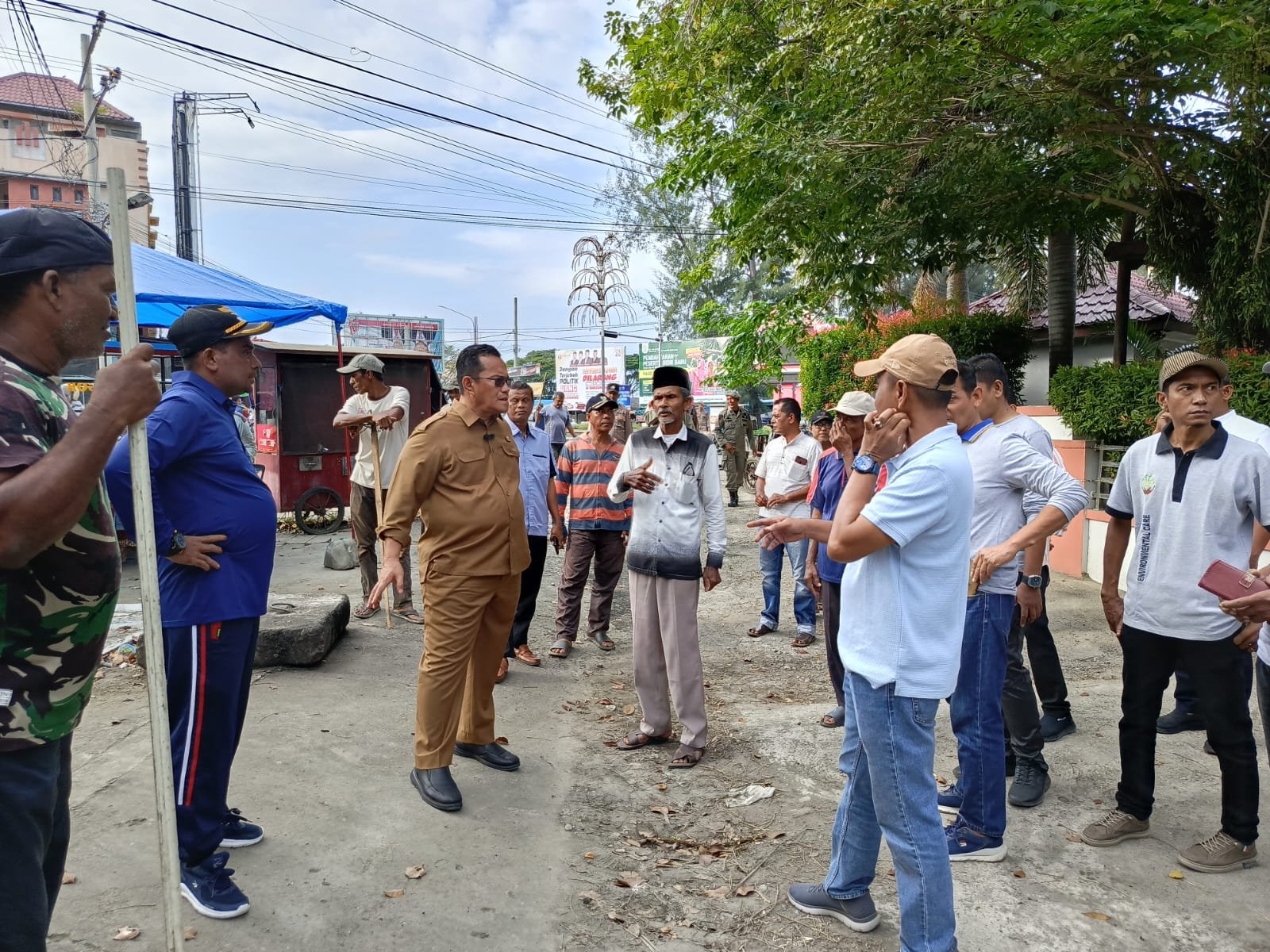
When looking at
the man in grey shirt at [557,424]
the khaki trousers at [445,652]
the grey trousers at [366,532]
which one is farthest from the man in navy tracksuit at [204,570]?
the man in grey shirt at [557,424]

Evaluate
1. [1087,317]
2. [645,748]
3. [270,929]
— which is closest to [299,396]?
[645,748]

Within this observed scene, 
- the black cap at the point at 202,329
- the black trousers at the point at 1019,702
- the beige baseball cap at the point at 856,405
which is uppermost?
the black cap at the point at 202,329

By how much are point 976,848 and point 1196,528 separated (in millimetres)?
1586

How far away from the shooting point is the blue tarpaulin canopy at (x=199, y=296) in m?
7.55

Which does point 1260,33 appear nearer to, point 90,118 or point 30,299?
point 30,299

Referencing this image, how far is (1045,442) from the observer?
4102 mm

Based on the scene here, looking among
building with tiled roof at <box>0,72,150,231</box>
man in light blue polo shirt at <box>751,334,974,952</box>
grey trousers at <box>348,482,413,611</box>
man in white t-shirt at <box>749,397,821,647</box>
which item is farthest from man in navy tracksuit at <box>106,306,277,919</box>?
building with tiled roof at <box>0,72,150,231</box>

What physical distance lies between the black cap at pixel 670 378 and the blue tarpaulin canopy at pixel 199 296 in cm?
437

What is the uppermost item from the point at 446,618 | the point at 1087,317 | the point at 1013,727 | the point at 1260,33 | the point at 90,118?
the point at 90,118

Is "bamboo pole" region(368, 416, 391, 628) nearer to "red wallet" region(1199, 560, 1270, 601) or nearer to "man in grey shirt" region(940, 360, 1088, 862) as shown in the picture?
"man in grey shirt" region(940, 360, 1088, 862)

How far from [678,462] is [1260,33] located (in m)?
4.64

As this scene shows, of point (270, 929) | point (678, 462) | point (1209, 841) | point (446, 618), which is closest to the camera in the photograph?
point (270, 929)

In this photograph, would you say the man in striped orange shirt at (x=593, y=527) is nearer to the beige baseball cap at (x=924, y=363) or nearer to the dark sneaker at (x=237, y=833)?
the dark sneaker at (x=237, y=833)

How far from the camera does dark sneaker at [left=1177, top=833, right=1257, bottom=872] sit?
135 inches
